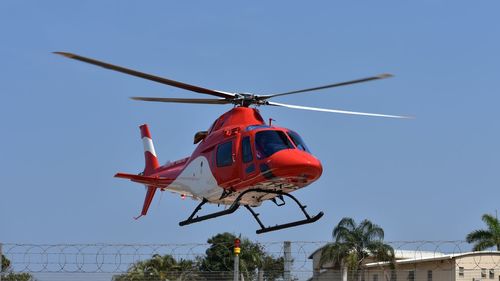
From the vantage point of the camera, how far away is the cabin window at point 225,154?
21.0 m

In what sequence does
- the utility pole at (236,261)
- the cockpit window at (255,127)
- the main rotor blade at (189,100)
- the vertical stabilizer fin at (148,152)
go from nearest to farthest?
the utility pole at (236,261) < the cockpit window at (255,127) < the main rotor blade at (189,100) < the vertical stabilizer fin at (148,152)

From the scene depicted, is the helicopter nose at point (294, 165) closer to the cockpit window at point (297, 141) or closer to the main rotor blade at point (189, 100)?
the cockpit window at point (297, 141)

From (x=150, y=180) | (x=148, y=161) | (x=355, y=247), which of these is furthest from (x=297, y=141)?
(x=355, y=247)

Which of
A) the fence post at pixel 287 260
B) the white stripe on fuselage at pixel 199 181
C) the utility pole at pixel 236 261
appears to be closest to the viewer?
the utility pole at pixel 236 261

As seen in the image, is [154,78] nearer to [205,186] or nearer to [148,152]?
[205,186]

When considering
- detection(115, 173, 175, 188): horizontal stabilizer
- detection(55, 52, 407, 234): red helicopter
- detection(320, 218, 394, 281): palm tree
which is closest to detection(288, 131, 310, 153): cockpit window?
detection(55, 52, 407, 234): red helicopter

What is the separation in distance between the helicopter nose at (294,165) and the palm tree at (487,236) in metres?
38.4

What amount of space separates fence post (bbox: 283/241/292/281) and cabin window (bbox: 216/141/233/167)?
10.4 ft

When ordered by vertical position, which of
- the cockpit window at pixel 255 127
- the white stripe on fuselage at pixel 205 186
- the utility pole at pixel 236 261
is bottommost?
the utility pole at pixel 236 261

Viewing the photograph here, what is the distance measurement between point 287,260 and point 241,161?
315 centimetres

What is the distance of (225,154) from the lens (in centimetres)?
2119

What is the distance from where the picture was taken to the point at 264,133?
20.4m

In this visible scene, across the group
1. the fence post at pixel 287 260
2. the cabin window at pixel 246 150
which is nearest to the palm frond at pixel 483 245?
the cabin window at pixel 246 150

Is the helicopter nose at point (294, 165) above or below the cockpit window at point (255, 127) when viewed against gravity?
below
